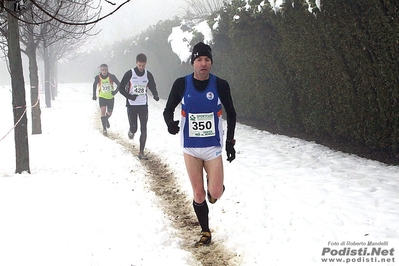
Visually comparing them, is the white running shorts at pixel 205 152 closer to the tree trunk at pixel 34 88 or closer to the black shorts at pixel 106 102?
the black shorts at pixel 106 102

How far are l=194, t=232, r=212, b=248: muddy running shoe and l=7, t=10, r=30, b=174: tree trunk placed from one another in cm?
410

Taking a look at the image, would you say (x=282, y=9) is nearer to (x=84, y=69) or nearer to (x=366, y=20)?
(x=366, y=20)

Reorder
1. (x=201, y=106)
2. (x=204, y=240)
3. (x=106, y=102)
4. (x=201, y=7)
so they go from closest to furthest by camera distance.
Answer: (x=201, y=106) < (x=204, y=240) < (x=106, y=102) < (x=201, y=7)

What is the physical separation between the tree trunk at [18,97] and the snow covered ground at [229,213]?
38 cm

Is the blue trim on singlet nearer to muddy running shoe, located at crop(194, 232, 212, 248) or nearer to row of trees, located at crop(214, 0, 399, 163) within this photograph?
muddy running shoe, located at crop(194, 232, 212, 248)

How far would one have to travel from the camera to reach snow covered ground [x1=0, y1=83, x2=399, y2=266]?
3.57 metres

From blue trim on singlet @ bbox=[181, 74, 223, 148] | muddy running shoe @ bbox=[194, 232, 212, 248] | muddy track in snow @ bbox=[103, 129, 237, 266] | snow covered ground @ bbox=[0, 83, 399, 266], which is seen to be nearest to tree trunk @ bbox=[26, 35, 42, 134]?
snow covered ground @ bbox=[0, 83, 399, 266]

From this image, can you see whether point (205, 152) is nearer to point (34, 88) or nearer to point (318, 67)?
point (318, 67)

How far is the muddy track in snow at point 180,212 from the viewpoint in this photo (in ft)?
12.5

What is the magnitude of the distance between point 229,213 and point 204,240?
2.66 feet

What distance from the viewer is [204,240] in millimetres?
4066

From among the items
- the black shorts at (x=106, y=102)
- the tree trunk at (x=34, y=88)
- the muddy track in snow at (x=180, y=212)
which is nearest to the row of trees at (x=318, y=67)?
the muddy track in snow at (x=180, y=212)

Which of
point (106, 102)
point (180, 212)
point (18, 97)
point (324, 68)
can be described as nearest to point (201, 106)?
point (180, 212)

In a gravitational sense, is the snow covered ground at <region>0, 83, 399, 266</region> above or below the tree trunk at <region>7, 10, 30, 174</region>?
below
